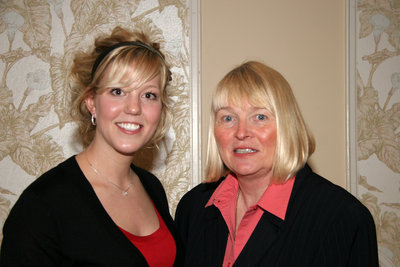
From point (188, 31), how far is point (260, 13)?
51 cm

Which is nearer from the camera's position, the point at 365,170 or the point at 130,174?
the point at 130,174

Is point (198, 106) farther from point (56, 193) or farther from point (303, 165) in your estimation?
point (56, 193)

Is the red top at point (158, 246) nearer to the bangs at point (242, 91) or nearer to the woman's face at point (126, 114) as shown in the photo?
Answer: the woman's face at point (126, 114)

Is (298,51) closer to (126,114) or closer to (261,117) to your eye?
(261,117)

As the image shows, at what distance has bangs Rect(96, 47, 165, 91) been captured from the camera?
54.3 inches

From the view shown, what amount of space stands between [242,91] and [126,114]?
52 cm

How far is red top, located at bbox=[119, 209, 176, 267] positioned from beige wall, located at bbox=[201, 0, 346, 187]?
798mm

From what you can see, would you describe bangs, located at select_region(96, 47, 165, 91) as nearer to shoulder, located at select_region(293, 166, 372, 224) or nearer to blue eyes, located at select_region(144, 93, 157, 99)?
blue eyes, located at select_region(144, 93, 157, 99)

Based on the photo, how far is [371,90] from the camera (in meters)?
2.24

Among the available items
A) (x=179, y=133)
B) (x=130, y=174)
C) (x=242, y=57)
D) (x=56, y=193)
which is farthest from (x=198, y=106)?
(x=56, y=193)

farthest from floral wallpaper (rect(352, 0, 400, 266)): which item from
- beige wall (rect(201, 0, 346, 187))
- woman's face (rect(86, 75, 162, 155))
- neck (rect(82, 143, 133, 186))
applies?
neck (rect(82, 143, 133, 186))

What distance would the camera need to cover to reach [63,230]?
121 cm

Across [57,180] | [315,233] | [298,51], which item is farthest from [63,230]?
[298,51]

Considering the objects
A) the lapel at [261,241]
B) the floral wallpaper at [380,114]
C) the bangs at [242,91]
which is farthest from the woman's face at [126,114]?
the floral wallpaper at [380,114]
